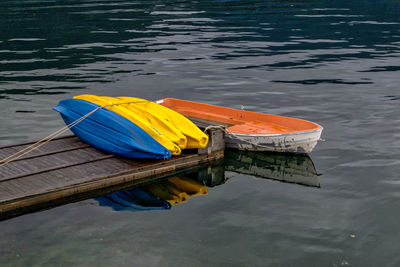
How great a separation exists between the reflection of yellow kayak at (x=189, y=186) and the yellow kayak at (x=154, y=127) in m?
0.93

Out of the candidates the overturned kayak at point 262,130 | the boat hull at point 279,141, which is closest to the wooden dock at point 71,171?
the boat hull at point 279,141

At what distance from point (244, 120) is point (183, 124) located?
364cm

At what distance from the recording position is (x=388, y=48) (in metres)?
42.1

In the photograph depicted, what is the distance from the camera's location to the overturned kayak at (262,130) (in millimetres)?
18906

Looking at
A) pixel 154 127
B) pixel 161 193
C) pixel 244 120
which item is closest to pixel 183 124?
pixel 154 127

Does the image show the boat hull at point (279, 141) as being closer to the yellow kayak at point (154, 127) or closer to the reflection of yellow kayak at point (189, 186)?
the yellow kayak at point (154, 127)

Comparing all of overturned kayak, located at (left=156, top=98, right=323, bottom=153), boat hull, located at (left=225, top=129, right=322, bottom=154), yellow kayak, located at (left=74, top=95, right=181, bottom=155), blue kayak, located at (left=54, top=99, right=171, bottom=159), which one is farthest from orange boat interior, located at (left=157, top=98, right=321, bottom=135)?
blue kayak, located at (left=54, top=99, right=171, bottom=159)

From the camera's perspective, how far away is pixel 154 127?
59.9 feet

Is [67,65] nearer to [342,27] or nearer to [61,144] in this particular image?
[61,144]

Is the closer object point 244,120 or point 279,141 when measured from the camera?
point 279,141

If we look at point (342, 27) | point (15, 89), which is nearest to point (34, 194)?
point (15, 89)

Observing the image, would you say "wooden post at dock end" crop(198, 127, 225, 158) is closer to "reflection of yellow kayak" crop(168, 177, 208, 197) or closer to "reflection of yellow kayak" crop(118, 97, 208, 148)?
"reflection of yellow kayak" crop(118, 97, 208, 148)

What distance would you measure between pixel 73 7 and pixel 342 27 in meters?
35.0

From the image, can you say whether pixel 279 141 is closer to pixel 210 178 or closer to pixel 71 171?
pixel 210 178
